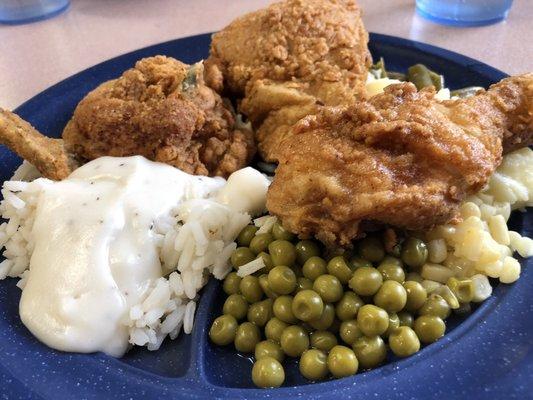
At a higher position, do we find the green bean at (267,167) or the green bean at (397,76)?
the green bean at (397,76)

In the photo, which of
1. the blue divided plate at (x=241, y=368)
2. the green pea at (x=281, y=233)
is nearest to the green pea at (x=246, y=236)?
the green pea at (x=281, y=233)

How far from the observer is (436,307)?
7.30 feet

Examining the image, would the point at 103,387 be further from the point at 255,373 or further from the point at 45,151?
the point at 45,151

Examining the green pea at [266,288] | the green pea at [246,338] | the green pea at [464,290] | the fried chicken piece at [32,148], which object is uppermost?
the fried chicken piece at [32,148]

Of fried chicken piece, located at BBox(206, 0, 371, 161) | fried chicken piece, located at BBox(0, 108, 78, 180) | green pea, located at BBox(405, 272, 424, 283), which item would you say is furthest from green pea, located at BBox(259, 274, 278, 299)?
fried chicken piece, located at BBox(0, 108, 78, 180)

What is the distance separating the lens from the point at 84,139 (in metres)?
2.90

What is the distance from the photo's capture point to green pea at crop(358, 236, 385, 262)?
2352 millimetres

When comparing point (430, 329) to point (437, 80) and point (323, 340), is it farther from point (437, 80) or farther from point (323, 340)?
point (437, 80)

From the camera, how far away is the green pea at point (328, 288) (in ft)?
7.42

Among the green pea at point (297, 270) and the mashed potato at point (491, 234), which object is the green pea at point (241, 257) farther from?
the mashed potato at point (491, 234)

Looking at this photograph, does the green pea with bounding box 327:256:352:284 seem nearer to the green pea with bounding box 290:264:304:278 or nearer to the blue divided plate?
the green pea with bounding box 290:264:304:278

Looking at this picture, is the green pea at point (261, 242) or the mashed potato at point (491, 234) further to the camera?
the green pea at point (261, 242)

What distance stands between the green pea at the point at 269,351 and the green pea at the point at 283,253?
35 cm

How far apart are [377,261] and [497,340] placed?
568 millimetres
